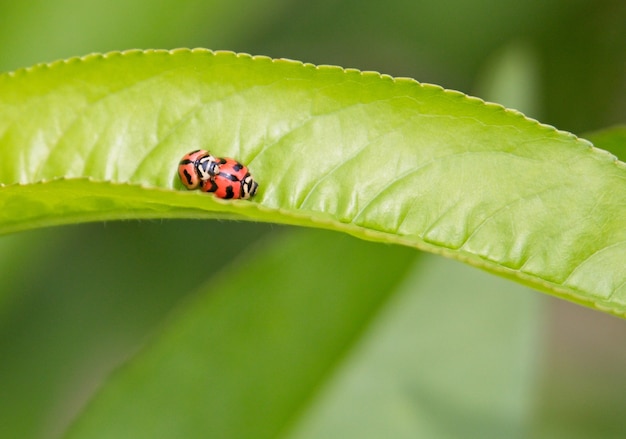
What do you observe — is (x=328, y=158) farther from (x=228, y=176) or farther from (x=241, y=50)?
(x=241, y=50)

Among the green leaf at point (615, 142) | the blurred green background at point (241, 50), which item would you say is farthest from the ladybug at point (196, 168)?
the blurred green background at point (241, 50)

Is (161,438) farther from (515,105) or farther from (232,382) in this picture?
(515,105)

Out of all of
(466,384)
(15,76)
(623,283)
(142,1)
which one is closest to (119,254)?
(142,1)

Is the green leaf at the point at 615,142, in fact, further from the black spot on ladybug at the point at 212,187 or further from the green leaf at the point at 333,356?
the green leaf at the point at 333,356

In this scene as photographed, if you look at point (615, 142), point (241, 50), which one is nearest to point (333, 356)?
point (615, 142)

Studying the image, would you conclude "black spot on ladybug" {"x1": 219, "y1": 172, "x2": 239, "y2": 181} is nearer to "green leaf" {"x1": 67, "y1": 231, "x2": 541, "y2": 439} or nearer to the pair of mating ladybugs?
the pair of mating ladybugs

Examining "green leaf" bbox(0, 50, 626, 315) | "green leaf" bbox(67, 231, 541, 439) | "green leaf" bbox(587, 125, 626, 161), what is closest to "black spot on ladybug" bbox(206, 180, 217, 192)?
"green leaf" bbox(0, 50, 626, 315)
